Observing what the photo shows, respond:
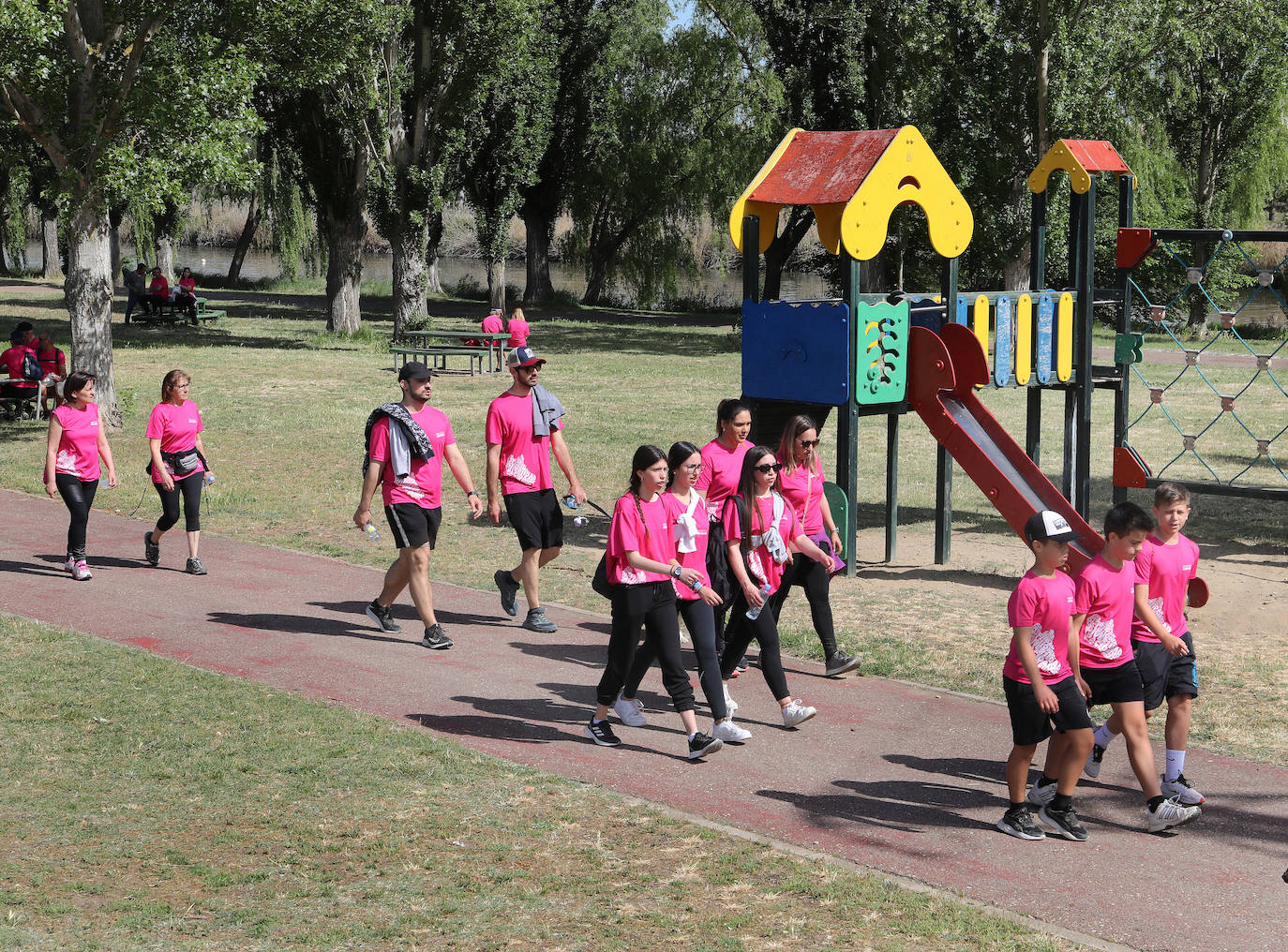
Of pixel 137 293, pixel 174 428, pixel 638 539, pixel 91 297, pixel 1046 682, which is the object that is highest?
pixel 137 293

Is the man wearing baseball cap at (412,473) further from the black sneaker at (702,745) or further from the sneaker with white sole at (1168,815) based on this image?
the sneaker with white sole at (1168,815)

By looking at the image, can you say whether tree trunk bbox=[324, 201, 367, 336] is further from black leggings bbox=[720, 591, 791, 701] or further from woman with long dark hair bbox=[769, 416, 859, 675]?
black leggings bbox=[720, 591, 791, 701]

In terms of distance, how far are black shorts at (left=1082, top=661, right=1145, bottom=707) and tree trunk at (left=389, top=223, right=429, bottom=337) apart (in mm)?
26339

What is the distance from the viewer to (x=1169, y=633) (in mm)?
6371

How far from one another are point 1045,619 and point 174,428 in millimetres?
7217

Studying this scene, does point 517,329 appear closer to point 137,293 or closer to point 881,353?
point 137,293

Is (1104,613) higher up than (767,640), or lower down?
higher up

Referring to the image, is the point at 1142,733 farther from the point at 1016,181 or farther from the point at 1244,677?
the point at 1016,181

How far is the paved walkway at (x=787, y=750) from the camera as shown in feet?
18.1

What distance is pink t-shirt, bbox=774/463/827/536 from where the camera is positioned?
8.07 metres

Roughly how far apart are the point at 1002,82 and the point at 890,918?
26.0 meters

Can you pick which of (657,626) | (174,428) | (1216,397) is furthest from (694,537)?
(1216,397)

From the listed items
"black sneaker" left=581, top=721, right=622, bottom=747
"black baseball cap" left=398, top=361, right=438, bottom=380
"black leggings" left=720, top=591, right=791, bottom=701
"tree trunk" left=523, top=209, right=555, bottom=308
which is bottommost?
"black sneaker" left=581, top=721, right=622, bottom=747

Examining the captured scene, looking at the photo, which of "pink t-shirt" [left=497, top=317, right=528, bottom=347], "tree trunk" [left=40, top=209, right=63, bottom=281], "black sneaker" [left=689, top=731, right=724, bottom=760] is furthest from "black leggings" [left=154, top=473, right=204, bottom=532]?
"tree trunk" [left=40, top=209, right=63, bottom=281]
